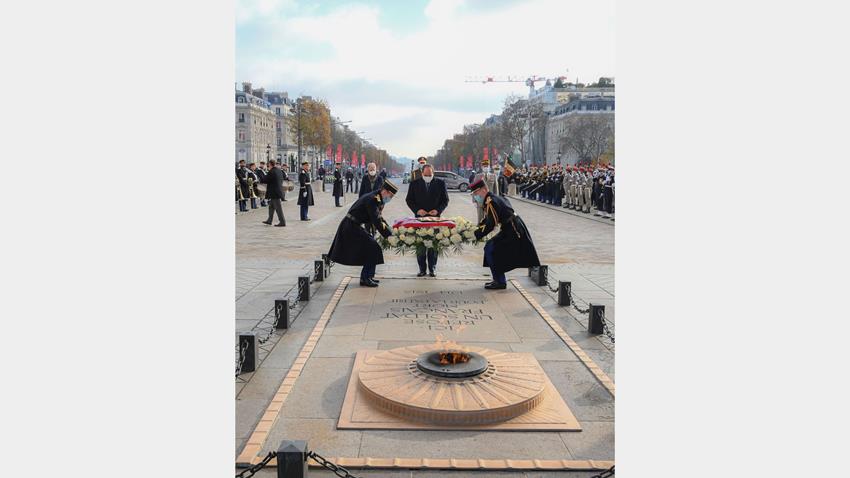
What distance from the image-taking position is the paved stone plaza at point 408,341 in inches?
172

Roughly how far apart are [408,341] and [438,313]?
1303 millimetres

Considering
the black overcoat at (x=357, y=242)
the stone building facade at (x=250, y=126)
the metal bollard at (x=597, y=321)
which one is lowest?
the metal bollard at (x=597, y=321)

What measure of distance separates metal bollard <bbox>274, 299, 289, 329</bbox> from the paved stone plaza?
0.13m

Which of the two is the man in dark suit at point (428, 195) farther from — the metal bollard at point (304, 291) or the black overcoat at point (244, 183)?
the black overcoat at point (244, 183)

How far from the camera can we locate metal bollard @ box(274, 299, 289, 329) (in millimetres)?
7289

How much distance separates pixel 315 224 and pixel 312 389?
1540 cm

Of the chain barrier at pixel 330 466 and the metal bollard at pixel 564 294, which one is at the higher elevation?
the metal bollard at pixel 564 294

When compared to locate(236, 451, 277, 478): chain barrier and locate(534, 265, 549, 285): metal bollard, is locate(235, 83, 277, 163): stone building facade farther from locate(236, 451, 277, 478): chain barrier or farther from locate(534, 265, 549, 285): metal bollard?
locate(236, 451, 277, 478): chain barrier

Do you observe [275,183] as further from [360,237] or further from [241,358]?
[241,358]

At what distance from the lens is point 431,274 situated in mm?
10891

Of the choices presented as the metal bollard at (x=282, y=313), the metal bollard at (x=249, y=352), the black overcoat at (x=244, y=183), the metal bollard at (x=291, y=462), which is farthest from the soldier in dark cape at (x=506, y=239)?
the black overcoat at (x=244, y=183)

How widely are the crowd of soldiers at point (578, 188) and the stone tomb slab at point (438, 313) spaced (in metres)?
15.4

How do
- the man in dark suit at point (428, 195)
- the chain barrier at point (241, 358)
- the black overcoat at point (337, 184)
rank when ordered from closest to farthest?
1. the chain barrier at point (241, 358)
2. the man in dark suit at point (428, 195)
3. the black overcoat at point (337, 184)

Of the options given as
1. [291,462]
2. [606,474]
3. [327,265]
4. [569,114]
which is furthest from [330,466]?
[569,114]
